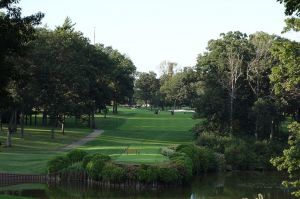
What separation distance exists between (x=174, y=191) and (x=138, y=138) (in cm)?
3842

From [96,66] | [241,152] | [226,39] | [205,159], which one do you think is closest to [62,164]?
[205,159]

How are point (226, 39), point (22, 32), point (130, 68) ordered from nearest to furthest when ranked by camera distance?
1. point (22, 32)
2. point (226, 39)
3. point (130, 68)

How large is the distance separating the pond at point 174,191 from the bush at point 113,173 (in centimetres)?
86

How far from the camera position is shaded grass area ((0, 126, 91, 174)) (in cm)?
4606

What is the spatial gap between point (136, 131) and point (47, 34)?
29801 mm

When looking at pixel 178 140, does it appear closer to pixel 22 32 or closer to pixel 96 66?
pixel 96 66

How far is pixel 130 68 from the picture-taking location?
123 metres

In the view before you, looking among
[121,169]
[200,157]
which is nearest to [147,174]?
[121,169]

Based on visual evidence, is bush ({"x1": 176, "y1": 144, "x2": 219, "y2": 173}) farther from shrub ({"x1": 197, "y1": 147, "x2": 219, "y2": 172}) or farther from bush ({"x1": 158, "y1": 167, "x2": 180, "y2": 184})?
bush ({"x1": 158, "y1": 167, "x2": 180, "y2": 184})

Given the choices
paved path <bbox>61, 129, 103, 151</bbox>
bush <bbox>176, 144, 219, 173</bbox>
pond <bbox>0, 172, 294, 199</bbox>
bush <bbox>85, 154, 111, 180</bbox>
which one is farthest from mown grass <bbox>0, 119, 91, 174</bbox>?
bush <bbox>176, 144, 219, 173</bbox>

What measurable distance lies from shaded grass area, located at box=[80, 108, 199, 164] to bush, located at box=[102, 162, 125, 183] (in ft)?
9.64

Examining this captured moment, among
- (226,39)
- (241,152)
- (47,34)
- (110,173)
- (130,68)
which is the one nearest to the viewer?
(110,173)

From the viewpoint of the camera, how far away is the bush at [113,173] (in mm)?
41094

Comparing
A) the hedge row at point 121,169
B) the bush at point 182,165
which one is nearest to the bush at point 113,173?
the hedge row at point 121,169
